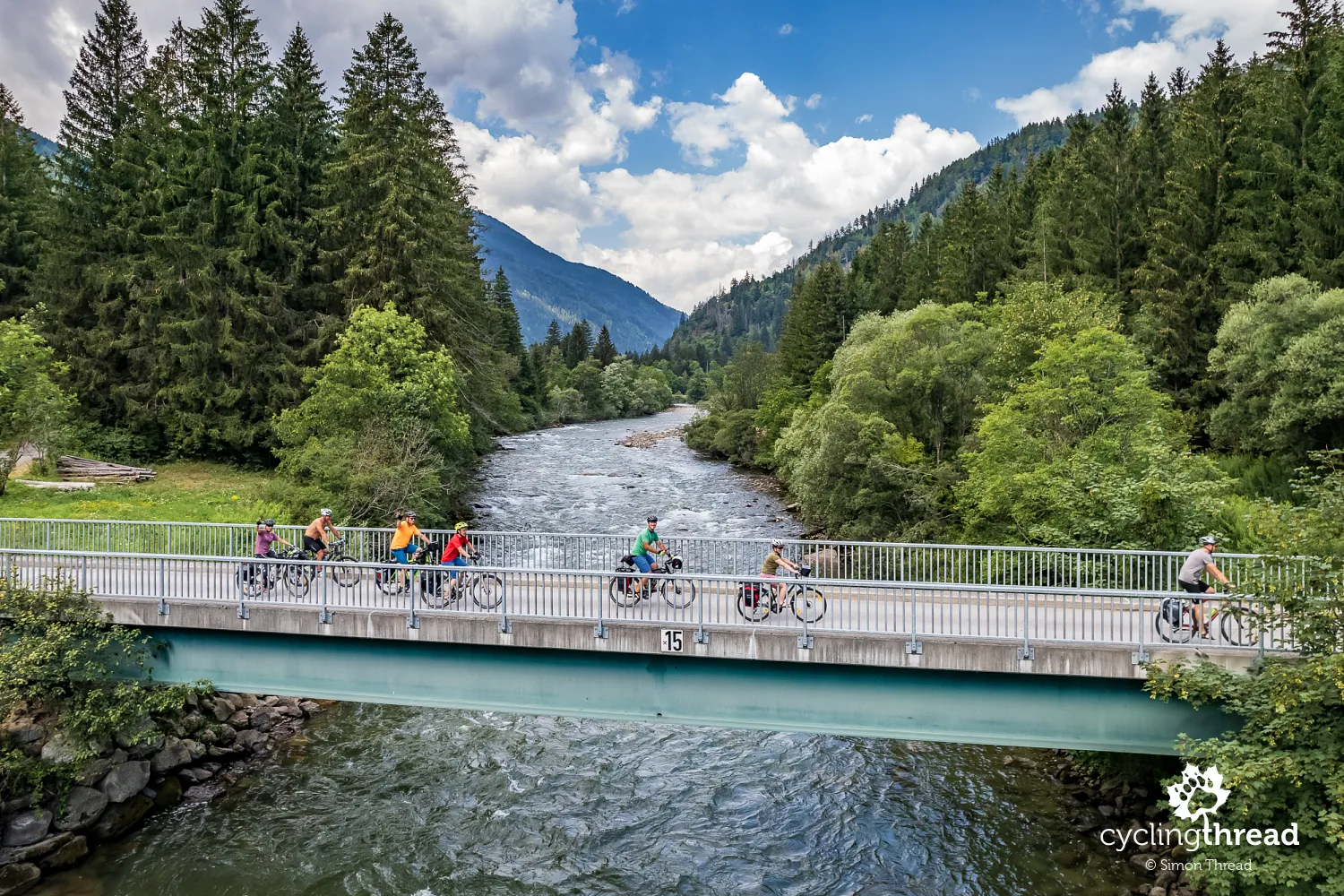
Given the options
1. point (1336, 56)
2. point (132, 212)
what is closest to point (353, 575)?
point (132, 212)

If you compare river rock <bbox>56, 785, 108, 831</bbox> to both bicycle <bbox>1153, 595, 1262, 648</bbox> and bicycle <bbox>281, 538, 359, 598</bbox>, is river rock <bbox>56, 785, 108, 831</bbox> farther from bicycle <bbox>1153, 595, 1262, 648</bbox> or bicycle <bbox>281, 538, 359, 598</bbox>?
bicycle <bbox>1153, 595, 1262, 648</bbox>

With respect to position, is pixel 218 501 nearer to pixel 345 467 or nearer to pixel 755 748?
pixel 345 467

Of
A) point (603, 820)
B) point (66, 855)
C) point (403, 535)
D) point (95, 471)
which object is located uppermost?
point (95, 471)

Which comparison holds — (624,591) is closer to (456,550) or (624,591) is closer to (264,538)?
(456,550)

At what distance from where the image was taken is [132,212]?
39250 mm

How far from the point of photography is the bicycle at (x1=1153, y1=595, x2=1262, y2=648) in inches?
439

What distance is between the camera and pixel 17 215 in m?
43.4

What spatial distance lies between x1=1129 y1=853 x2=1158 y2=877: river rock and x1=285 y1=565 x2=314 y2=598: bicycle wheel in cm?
1522

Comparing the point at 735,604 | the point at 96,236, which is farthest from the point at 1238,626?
the point at 96,236

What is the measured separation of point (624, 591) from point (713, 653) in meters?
2.39

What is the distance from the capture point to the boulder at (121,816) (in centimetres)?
1431

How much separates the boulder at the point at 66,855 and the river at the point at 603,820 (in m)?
0.26

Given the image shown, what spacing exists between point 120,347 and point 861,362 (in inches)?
1419

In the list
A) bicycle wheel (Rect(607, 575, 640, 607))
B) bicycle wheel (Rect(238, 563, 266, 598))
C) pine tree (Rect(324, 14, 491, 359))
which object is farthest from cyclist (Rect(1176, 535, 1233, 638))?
pine tree (Rect(324, 14, 491, 359))
